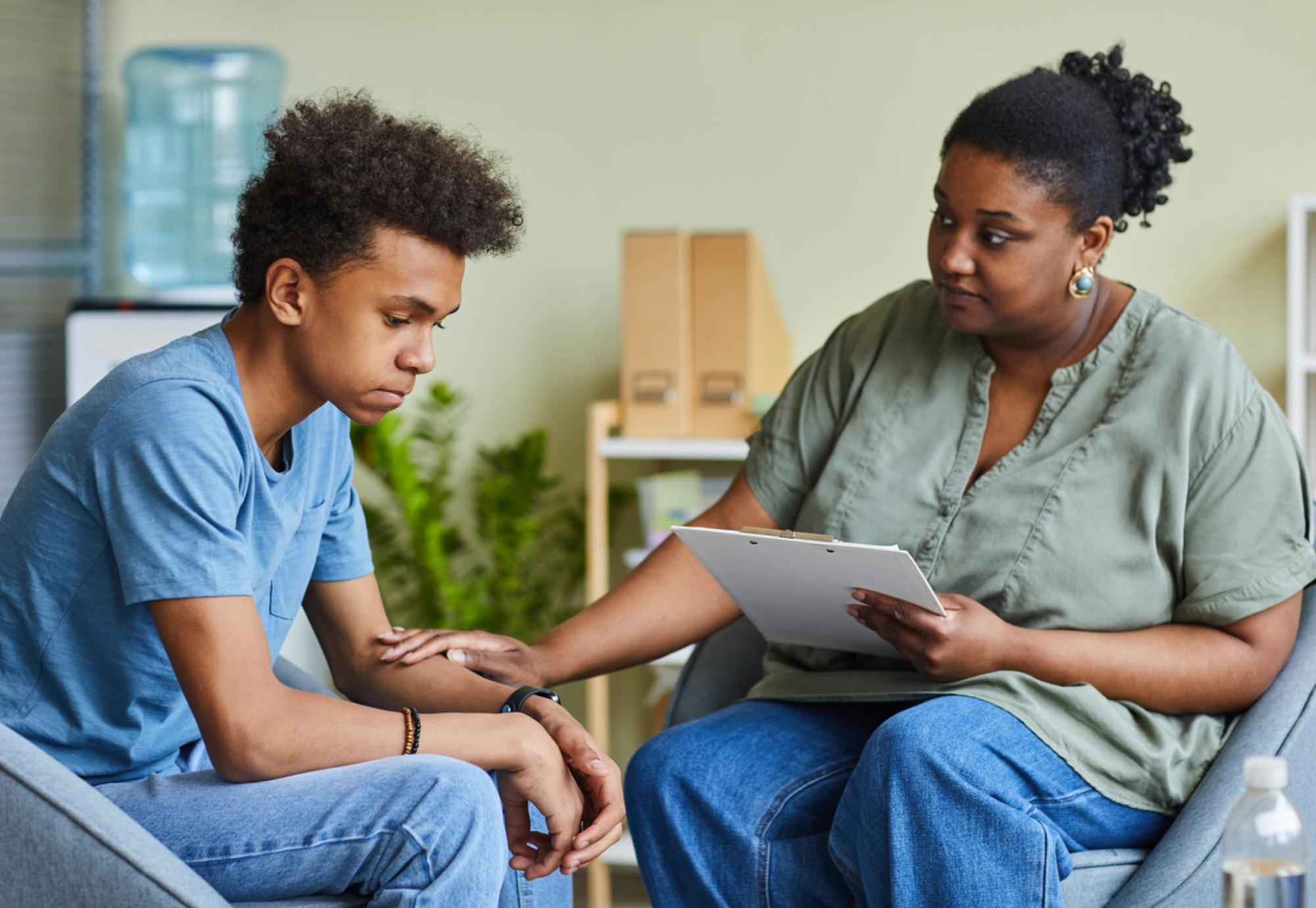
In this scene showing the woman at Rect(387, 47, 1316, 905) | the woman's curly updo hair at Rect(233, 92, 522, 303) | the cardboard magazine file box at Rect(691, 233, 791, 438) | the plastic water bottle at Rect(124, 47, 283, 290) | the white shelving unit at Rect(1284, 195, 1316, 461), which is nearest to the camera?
the woman's curly updo hair at Rect(233, 92, 522, 303)

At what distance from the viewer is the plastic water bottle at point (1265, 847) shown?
3.24 ft

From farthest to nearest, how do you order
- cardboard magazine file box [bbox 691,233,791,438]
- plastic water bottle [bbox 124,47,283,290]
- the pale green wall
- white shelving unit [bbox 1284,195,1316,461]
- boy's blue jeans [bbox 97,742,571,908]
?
plastic water bottle [bbox 124,47,283,290], the pale green wall, cardboard magazine file box [bbox 691,233,791,438], white shelving unit [bbox 1284,195,1316,461], boy's blue jeans [bbox 97,742,571,908]

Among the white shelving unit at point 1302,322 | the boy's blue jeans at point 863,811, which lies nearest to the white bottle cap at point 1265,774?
the boy's blue jeans at point 863,811

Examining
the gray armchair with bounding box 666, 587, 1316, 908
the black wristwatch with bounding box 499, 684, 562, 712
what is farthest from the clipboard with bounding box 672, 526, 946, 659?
the gray armchair with bounding box 666, 587, 1316, 908

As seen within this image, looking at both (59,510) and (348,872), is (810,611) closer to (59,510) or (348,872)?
(348,872)

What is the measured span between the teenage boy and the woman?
262 millimetres

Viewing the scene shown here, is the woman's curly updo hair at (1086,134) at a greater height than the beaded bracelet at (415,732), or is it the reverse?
the woman's curly updo hair at (1086,134)

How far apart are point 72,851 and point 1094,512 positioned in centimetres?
110

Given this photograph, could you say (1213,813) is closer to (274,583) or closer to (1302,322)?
(274,583)

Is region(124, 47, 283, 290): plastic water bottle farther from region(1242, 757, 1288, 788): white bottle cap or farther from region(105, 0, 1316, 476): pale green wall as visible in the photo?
region(1242, 757, 1288, 788): white bottle cap

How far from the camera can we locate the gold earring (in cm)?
157

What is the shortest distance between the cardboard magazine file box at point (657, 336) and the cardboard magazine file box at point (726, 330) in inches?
0.9

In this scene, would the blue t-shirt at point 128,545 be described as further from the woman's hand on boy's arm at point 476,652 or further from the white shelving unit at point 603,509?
the white shelving unit at point 603,509

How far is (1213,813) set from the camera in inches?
52.1
